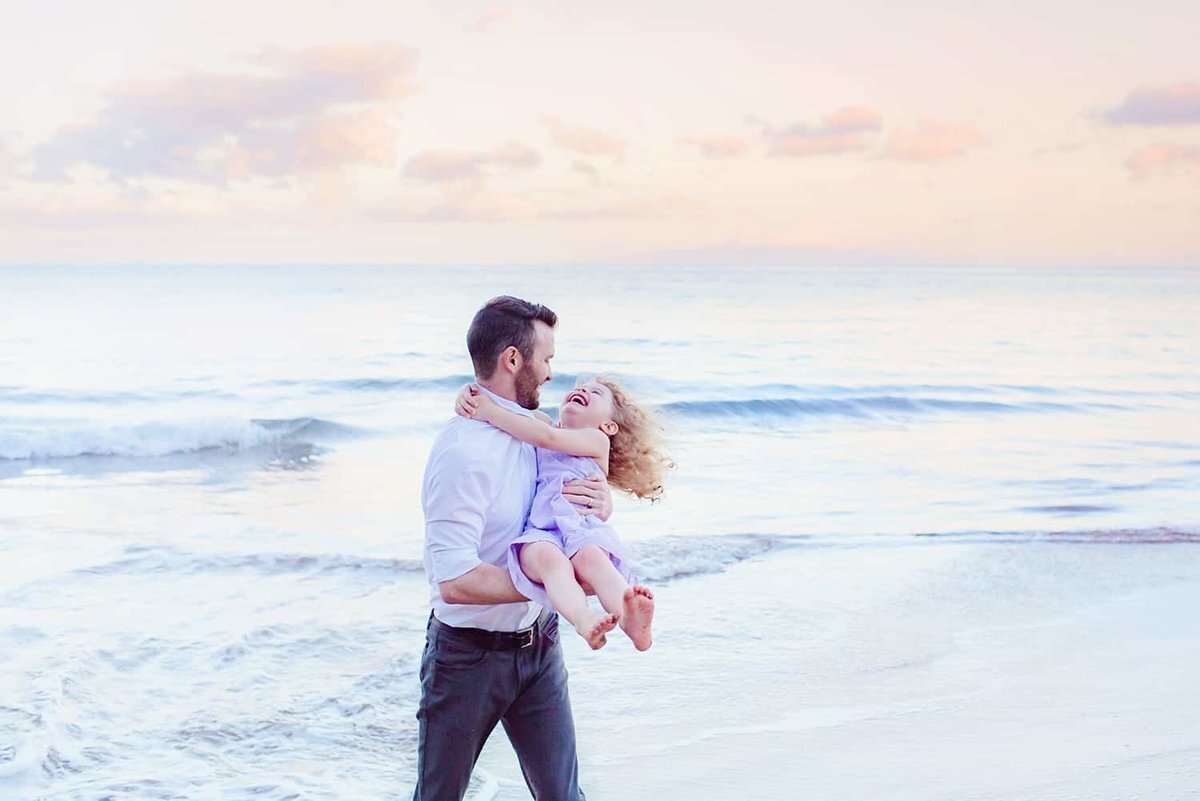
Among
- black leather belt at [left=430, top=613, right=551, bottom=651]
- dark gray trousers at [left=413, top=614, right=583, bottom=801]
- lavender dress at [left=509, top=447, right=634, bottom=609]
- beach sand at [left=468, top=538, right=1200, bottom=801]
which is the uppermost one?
lavender dress at [left=509, top=447, right=634, bottom=609]

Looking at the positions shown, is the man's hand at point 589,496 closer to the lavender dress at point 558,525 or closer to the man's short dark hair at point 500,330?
the lavender dress at point 558,525

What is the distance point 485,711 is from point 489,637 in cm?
20

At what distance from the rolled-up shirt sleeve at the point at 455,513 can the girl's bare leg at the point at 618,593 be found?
0.31 meters

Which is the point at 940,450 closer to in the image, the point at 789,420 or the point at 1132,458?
the point at 1132,458

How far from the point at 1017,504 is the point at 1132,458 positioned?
4.86 meters

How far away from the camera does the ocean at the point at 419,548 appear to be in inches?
227

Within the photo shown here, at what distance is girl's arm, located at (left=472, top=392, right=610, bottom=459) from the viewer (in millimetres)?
3152

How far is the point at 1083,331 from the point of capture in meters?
43.9

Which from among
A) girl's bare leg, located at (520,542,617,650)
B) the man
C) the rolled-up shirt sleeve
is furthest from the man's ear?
girl's bare leg, located at (520,542,617,650)

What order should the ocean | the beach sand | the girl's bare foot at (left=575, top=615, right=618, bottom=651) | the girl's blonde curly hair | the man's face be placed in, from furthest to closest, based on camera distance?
the ocean
the beach sand
the girl's blonde curly hair
the man's face
the girl's bare foot at (left=575, top=615, right=618, bottom=651)

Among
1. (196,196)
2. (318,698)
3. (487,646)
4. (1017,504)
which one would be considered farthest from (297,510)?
(196,196)

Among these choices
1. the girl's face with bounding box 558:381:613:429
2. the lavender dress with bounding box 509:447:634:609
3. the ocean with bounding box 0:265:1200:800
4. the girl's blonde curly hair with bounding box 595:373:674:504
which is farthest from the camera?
the ocean with bounding box 0:265:1200:800

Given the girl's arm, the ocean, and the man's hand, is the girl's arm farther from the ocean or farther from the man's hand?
the ocean

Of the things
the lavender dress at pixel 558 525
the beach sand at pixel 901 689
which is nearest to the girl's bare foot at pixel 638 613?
the lavender dress at pixel 558 525
